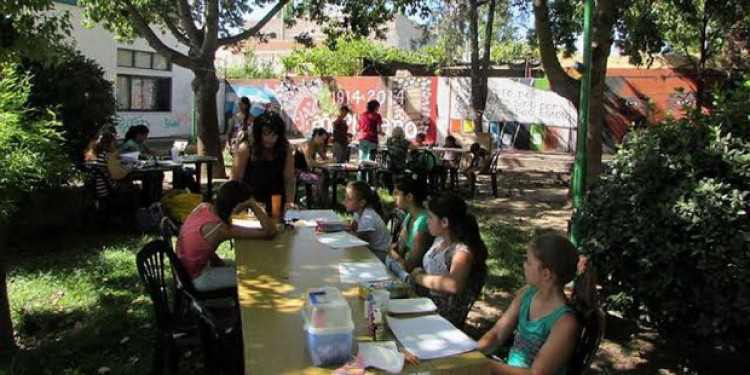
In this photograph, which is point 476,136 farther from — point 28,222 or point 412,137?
point 28,222

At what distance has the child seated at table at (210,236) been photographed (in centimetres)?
400

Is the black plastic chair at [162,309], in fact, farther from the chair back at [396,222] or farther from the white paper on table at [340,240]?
the chair back at [396,222]

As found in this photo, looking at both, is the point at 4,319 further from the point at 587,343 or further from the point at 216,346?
the point at 587,343

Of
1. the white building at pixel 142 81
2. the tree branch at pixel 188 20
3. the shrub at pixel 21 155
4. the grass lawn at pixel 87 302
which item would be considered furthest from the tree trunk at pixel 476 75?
the shrub at pixel 21 155

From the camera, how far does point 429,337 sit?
250 cm

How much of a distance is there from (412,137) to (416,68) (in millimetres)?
3903

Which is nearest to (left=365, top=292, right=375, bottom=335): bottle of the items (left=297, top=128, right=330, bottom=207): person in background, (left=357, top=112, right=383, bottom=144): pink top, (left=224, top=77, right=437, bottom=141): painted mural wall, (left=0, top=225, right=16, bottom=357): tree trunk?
(left=0, top=225, right=16, bottom=357): tree trunk

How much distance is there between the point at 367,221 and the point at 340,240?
1.44 ft

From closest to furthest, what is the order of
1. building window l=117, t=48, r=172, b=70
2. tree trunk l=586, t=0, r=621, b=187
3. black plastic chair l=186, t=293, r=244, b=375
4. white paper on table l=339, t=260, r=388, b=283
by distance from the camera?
black plastic chair l=186, t=293, r=244, b=375, white paper on table l=339, t=260, r=388, b=283, tree trunk l=586, t=0, r=621, b=187, building window l=117, t=48, r=172, b=70

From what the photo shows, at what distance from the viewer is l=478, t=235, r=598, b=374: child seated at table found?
2520 millimetres

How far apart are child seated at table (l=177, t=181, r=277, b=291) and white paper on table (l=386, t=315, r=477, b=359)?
171 cm

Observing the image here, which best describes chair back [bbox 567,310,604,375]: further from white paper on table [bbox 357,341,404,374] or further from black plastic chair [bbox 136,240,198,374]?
black plastic chair [bbox 136,240,198,374]

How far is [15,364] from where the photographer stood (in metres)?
4.09

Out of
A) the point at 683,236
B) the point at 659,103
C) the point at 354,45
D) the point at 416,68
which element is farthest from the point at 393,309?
the point at 354,45
